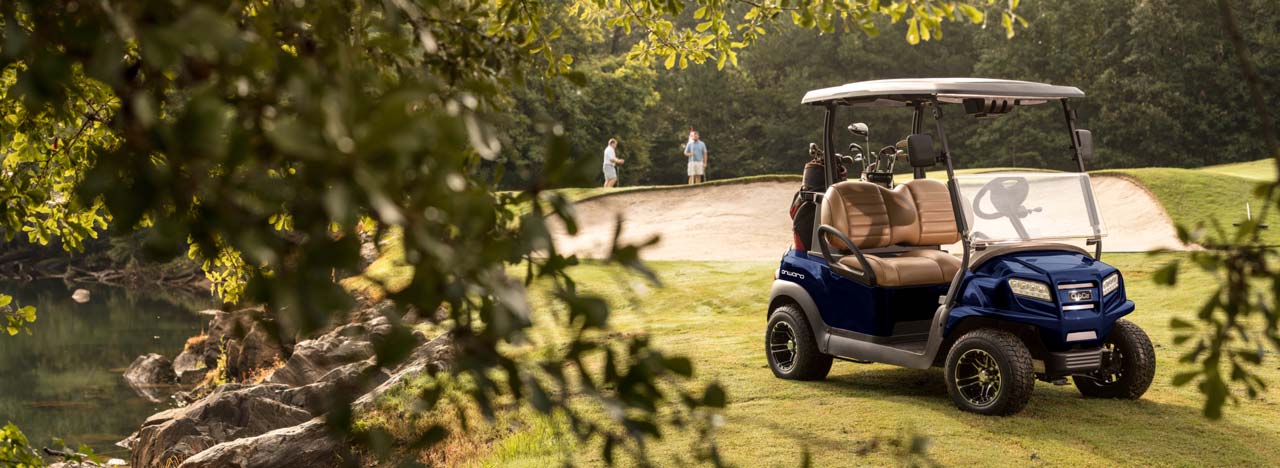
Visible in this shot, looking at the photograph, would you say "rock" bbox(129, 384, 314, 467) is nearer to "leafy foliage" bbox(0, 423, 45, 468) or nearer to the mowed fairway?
the mowed fairway

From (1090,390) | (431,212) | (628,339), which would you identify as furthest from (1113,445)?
(431,212)

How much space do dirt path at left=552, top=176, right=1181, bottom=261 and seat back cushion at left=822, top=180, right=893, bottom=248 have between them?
9.10 metres

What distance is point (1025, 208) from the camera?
782 cm

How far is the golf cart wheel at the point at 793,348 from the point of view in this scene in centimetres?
866

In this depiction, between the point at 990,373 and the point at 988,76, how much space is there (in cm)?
3811

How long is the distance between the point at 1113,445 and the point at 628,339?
571 cm

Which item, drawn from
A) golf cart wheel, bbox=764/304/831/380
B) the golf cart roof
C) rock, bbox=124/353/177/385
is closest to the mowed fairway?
golf cart wheel, bbox=764/304/831/380

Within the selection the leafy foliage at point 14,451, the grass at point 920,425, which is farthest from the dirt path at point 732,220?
the leafy foliage at point 14,451

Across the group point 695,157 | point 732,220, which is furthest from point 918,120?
point 695,157

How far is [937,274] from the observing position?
808cm

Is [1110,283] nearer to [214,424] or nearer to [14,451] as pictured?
[14,451]

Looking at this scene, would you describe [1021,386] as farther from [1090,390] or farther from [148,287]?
[148,287]

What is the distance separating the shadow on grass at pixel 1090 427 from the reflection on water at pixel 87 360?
10823mm

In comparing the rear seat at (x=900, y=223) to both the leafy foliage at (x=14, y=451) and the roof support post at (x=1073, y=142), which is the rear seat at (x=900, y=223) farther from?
the leafy foliage at (x=14, y=451)
